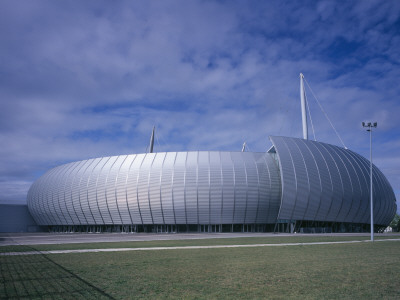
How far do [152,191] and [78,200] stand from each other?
16.9 metres

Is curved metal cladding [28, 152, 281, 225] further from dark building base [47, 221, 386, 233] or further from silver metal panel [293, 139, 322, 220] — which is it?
silver metal panel [293, 139, 322, 220]

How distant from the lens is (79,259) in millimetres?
15086

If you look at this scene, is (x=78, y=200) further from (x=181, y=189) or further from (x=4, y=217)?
(x=4, y=217)

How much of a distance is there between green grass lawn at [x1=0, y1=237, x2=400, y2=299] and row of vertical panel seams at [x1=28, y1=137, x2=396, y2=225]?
118ft

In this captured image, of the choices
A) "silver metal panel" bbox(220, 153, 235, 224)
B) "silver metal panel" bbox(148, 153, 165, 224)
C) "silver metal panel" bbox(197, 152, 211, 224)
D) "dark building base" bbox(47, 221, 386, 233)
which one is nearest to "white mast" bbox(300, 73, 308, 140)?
"dark building base" bbox(47, 221, 386, 233)

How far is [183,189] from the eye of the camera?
5116 centimetres

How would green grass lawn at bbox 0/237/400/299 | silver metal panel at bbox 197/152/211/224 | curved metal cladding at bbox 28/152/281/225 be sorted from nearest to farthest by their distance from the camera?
green grass lawn at bbox 0/237/400/299
silver metal panel at bbox 197/152/211/224
curved metal cladding at bbox 28/152/281/225

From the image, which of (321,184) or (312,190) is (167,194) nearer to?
(312,190)

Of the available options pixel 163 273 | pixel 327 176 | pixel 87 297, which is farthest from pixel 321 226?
pixel 87 297

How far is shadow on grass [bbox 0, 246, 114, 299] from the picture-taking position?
8.13 m

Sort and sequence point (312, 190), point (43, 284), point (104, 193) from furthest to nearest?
point (104, 193) → point (312, 190) → point (43, 284)

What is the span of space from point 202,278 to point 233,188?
4050cm

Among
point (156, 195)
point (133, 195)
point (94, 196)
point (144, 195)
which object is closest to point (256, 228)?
point (156, 195)

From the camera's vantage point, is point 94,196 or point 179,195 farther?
point 94,196
